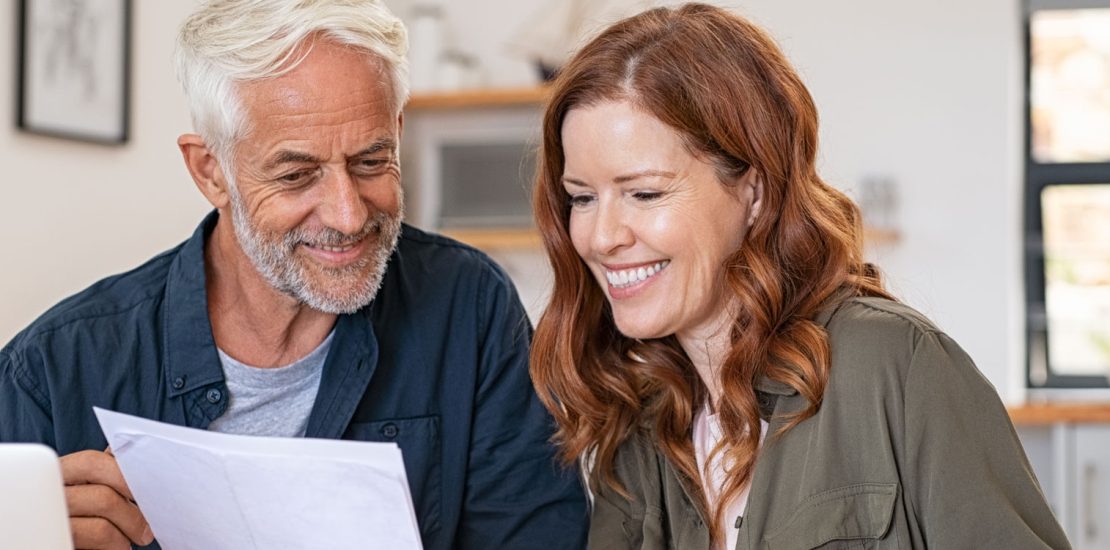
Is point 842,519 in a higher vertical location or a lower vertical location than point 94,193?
lower

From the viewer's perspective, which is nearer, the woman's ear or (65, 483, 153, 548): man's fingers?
(65, 483, 153, 548): man's fingers

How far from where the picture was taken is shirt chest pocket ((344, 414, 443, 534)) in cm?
176

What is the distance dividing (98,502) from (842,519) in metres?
0.83

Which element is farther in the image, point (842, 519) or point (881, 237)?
point (881, 237)

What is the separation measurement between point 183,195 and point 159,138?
0.16 meters

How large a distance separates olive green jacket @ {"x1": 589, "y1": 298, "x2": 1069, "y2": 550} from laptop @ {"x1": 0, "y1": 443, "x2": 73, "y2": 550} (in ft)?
2.52

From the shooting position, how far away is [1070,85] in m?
4.25

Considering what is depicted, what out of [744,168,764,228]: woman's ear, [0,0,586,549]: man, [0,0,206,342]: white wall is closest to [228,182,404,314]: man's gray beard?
[0,0,586,549]: man

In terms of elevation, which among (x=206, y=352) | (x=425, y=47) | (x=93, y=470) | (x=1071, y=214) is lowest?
(x=93, y=470)

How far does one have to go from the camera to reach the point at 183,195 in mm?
3266

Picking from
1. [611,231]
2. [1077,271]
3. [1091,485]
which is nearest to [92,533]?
[611,231]

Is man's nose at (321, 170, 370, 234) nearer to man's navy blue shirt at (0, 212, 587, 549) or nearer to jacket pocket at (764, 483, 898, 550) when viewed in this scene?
man's navy blue shirt at (0, 212, 587, 549)

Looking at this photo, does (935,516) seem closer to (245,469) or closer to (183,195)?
(245,469)

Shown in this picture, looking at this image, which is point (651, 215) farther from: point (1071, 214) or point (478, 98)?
point (1071, 214)
